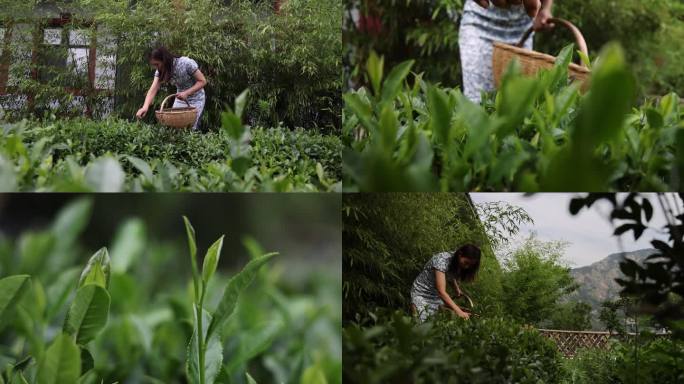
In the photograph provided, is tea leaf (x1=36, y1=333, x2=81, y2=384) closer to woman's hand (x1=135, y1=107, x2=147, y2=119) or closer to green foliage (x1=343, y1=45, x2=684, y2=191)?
green foliage (x1=343, y1=45, x2=684, y2=191)

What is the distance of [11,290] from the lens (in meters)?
0.82

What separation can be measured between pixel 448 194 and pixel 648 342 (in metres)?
0.35

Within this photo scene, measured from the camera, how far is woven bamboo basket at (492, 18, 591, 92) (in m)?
1.58

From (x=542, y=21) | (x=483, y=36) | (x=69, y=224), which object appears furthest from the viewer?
(x=483, y=36)

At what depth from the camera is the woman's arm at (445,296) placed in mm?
1021

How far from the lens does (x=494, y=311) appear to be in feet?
3.38

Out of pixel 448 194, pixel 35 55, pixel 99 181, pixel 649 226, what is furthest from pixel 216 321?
pixel 35 55

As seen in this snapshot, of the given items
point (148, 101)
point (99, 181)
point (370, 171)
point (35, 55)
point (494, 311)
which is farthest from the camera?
point (35, 55)

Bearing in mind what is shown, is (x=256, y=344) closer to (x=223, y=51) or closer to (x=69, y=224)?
(x=69, y=224)

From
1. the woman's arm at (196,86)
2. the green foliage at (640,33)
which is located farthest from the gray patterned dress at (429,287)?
the green foliage at (640,33)

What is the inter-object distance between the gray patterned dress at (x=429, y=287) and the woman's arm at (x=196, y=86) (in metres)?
2.25

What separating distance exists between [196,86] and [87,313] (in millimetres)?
2388

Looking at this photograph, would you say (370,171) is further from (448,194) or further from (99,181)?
(99,181)

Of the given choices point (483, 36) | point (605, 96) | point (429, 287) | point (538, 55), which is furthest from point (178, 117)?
point (605, 96)
